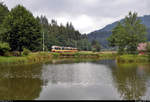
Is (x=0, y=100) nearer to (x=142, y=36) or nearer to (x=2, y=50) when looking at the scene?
(x=2, y=50)

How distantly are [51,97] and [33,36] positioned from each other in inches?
936

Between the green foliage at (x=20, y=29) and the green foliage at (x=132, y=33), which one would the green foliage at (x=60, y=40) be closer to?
the green foliage at (x=20, y=29)

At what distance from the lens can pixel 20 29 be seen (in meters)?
26.8

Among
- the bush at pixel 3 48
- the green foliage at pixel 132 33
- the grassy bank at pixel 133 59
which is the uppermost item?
the green foliage at pixel 132 33

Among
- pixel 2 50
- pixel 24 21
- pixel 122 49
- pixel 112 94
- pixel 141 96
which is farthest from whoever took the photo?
pixel 122 49

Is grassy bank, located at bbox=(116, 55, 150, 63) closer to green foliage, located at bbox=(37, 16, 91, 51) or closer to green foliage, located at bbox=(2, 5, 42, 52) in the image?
green foliage, located at bbox=(2, 5, 42, 52)

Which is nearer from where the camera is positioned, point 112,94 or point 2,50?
point 112,94

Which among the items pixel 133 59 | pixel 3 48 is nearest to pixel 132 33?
pixel 133 59

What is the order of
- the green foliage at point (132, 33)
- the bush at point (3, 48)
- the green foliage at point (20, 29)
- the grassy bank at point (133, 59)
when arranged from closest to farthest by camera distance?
the bush at point (3, 48), the grassy bank at point (133, 59), the green foliage at point (20, 29), the green foliage at point (132, 33)

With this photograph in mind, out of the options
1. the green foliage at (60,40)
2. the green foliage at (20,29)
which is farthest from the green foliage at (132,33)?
the green foliage at (60,40)

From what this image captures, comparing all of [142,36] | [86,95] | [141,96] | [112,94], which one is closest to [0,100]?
[86,95]

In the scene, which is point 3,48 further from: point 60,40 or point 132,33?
point 60,40

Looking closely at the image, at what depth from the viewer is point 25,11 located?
94.2 feet

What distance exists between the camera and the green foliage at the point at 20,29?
26672 millimetres
